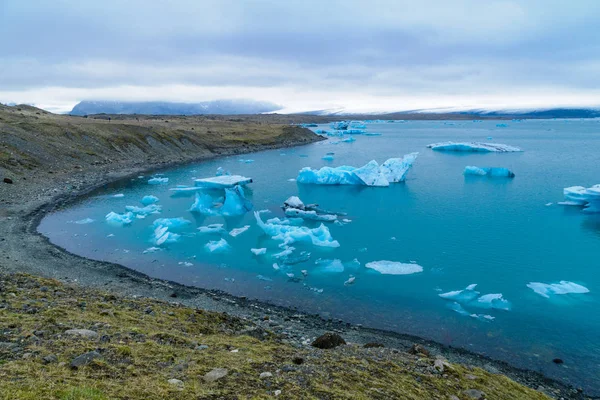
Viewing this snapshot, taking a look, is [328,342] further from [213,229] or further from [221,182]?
[221,182]

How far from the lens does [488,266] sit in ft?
50.6

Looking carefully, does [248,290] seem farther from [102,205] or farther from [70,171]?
[70,171]

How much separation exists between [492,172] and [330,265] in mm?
24595

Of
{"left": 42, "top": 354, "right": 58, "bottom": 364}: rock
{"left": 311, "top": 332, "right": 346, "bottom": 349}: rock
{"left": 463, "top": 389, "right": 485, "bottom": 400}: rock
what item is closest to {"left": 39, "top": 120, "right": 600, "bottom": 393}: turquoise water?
{"left": 311, "top": 332, "right": 346, "bottom": 349}: rock

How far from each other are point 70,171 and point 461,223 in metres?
29.5

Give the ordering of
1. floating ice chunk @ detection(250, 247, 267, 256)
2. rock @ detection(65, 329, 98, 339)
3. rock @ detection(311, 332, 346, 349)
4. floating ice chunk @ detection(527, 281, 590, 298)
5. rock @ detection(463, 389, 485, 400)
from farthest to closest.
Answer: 1. floating ice chunk @ detection(250, 247, 267, 256)
2. floating ice chunk @ detection(527, 281, 590, 298)
3. rock @ detection(311, 332, 346, 349)
4. rock @ detection(65, 329, 98, 339)
5. rock @ detection(463, 389, 485, 400)

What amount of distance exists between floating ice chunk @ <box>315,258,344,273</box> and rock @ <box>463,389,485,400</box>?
837 cm

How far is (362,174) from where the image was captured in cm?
3244

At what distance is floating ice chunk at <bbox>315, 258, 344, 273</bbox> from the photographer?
14985mm

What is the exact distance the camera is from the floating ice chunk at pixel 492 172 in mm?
33906

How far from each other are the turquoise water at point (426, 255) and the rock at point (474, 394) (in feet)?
12.2

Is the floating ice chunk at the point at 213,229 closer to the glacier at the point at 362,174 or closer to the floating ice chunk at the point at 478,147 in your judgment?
the glacier at the point at 362,174

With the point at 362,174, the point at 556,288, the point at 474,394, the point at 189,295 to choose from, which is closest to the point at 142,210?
the point at 189,295

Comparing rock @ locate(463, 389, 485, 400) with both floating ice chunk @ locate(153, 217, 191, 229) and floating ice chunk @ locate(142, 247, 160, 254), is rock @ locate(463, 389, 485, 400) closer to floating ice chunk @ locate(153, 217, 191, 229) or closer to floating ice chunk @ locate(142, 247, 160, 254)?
floating ice chunk @ locate(142, 247, 160, 254)
